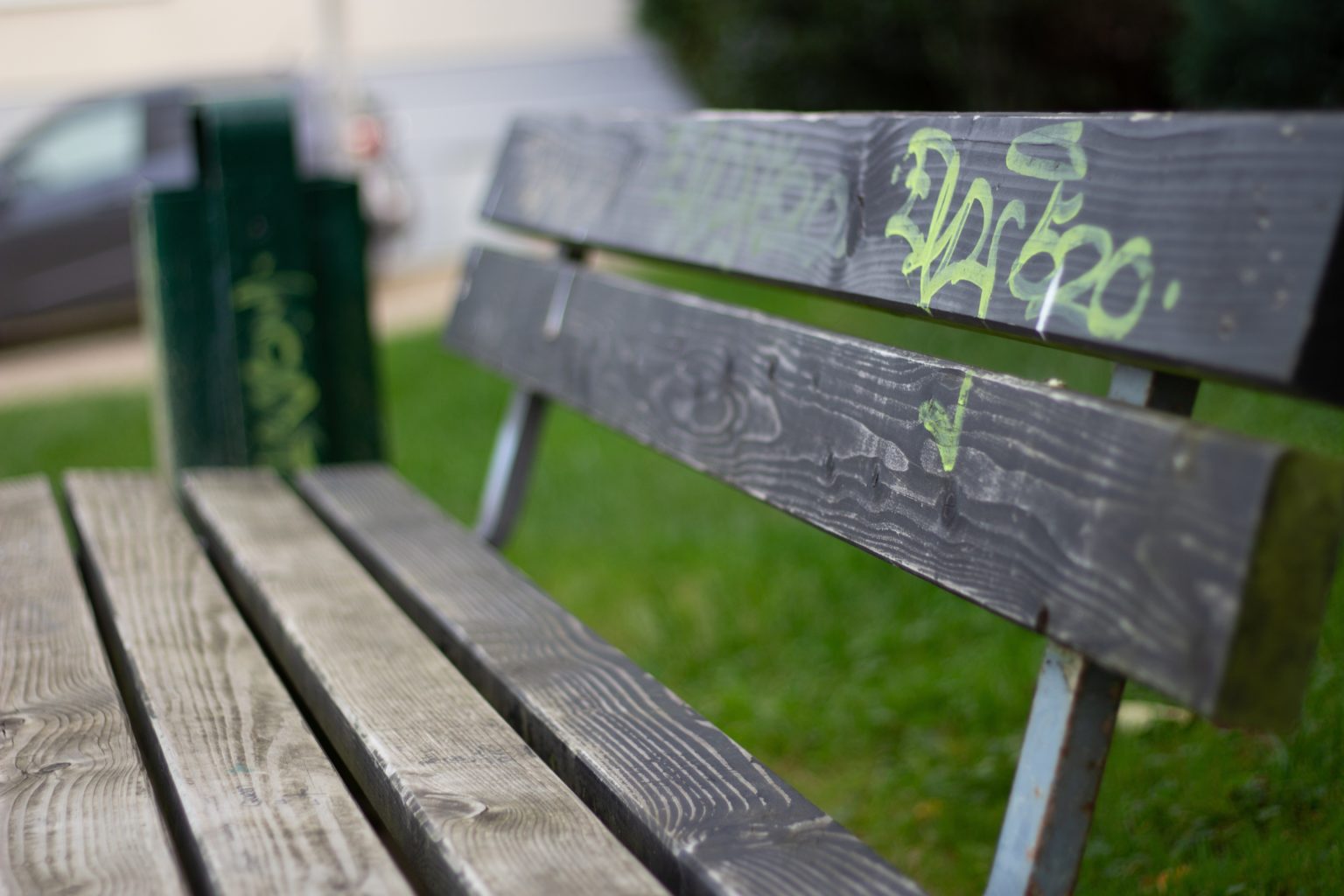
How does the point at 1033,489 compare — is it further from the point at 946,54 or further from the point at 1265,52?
the point at 946,54

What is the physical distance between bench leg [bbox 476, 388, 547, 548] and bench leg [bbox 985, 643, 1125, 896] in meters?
1.33

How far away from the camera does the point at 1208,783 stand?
2158 mm

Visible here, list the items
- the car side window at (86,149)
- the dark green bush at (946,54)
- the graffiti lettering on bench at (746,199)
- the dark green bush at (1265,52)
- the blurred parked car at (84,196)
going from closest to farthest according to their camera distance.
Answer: the graffiti lettering on bench at (746,199)
the dark green bush at (1265,52)
the dark green bush at (946,54)
the blurred parked car at (84,196)
the car side window at (86,149)

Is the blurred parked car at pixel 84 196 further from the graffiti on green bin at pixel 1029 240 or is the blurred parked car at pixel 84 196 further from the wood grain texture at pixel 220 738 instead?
the graffiti on green bin at pixel 1029 240

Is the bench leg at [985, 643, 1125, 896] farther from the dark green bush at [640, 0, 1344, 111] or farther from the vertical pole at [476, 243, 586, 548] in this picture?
the dark green bush at [640, 0, 1344, 111]

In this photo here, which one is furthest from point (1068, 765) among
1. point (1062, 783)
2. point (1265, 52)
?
point (1265, 52)

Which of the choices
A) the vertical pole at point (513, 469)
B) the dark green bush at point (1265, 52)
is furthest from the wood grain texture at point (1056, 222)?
the dark green bush at point (1265, 52)

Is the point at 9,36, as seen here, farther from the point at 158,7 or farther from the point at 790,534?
the point at 790,534

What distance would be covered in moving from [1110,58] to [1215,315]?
773cm

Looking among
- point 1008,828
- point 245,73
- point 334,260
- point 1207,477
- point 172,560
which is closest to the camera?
point 1207,477

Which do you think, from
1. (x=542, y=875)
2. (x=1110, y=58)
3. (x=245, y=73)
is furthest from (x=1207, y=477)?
(x=245, y=73)

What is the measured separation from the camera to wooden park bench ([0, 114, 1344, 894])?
3.07ft

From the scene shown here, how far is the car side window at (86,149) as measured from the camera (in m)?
9.58

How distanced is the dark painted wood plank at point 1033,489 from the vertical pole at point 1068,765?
5 cm
